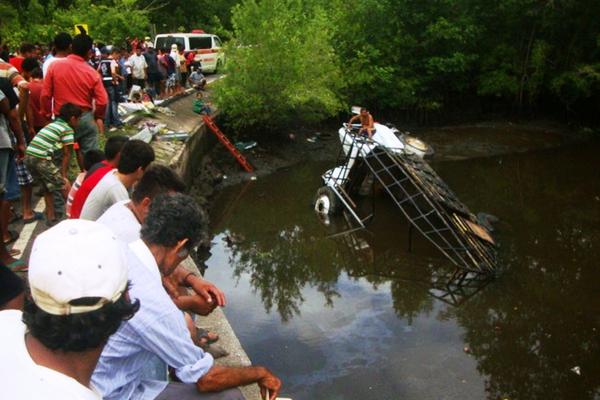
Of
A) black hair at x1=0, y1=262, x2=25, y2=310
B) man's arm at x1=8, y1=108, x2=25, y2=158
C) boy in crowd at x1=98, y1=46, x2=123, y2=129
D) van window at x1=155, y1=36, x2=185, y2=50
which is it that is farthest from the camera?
van window at x1=155, y1=36, x2=185, y2=50

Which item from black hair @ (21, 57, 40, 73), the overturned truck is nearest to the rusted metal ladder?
the overturned truck

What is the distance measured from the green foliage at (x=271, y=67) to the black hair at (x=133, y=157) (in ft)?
43.9

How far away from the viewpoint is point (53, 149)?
19.4 ft

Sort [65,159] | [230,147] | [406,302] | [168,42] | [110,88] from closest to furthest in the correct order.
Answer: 1. [65,159]
2. [406,302]
3. [110,88]
4. [230,147]
5. [168,42]

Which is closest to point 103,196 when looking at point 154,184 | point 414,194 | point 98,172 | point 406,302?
point 98,172

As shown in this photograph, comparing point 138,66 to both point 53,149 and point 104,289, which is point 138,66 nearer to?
point 53,149

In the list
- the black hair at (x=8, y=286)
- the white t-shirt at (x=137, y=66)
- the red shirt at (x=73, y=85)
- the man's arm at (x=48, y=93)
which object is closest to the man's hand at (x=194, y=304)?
the black hair at (x=8, y=286)

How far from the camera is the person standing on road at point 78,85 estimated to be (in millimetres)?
6172

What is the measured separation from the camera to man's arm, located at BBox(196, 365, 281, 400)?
8.78ft

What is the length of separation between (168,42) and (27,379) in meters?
24.3

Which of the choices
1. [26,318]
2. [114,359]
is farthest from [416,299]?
[26,318]

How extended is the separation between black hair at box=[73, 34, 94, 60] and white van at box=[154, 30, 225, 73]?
54.7ft

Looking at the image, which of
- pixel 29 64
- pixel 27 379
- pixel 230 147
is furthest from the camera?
pixel 230 147

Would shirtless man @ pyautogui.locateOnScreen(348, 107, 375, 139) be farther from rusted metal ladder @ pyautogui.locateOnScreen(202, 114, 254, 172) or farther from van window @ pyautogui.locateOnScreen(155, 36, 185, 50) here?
van window @ pyautogui.locateOnScreen(155, 36, 185, 50)
